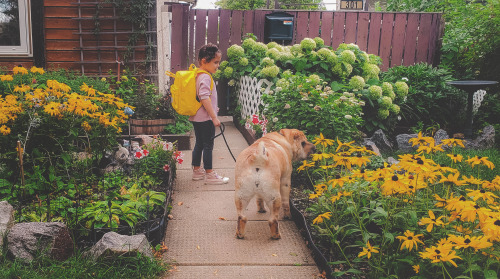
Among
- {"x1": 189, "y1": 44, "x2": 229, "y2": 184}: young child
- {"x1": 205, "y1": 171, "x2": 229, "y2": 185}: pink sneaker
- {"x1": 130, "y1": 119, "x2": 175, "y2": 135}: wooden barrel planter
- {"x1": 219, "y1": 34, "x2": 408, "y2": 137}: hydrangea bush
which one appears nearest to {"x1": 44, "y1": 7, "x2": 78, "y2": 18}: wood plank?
{"x1": 130, "y1": 119, "x2": 175, "y2": 135}: wooden barrel planter

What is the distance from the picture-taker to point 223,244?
3.92 meters

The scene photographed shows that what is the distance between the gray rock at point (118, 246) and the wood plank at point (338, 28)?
28.1 feet

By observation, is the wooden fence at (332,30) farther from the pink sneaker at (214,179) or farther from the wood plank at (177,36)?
the pink sneaker at (214,179)

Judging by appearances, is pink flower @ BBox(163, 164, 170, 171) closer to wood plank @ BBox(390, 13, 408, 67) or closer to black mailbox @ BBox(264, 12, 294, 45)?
black mailbox @ BBox(264, 12, 294, 45)

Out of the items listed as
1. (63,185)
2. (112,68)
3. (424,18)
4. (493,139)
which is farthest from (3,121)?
(424,18)

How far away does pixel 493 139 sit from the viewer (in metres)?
7.30

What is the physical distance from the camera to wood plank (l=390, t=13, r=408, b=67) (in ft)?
35.4

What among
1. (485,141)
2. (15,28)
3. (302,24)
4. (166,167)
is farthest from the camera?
(302,24)

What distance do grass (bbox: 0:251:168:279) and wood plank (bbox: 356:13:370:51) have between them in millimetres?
8974

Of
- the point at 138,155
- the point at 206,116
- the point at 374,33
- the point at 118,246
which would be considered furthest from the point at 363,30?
the point at 118,246

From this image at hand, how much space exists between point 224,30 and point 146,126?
146 inches

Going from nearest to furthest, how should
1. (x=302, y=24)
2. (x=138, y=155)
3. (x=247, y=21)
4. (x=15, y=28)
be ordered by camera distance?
(x=138, y=155)
(x=15, y=28)
(x=247, y=21)
(x=302, y=24)

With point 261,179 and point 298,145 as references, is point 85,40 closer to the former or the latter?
point 298,145

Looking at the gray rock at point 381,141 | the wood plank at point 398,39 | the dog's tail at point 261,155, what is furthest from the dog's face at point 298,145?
the wood plank at point 398,39
